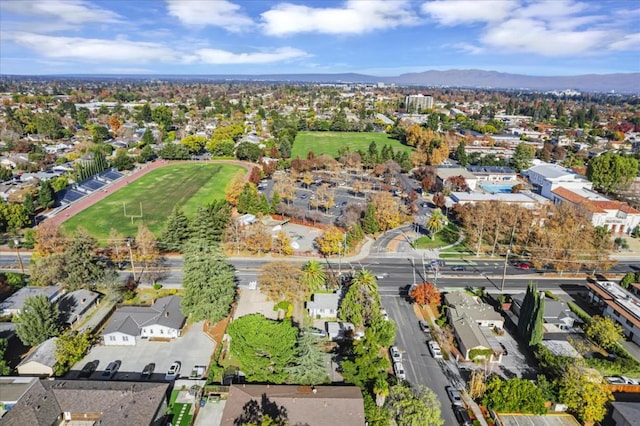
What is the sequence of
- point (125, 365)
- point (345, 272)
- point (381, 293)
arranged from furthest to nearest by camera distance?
point (345, 272), point (381, 293), point (125, 365)

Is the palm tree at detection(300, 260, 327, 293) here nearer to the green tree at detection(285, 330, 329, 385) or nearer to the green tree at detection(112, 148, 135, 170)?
the green tree at detection(285, 330, 329, 385)

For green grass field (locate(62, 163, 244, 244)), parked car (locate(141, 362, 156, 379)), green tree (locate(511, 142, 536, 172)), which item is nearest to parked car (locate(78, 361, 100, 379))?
parked car (locate(141, 362, 156, 379))

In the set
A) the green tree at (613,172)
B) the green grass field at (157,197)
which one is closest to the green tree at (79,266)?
the green grass field at (157,197)

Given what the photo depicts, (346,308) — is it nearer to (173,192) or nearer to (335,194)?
(335,194)

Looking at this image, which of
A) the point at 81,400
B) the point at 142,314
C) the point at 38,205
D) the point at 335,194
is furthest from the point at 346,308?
the point at 38,205

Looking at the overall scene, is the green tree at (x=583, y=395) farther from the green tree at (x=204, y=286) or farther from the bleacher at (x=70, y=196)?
the bleacher at (x=70, y=196)

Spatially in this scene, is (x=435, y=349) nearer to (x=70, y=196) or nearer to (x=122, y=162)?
(x=70, y=196)

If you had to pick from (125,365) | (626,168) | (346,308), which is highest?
(626,168)

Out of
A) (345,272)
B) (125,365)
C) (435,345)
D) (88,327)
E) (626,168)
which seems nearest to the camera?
(125,365)
